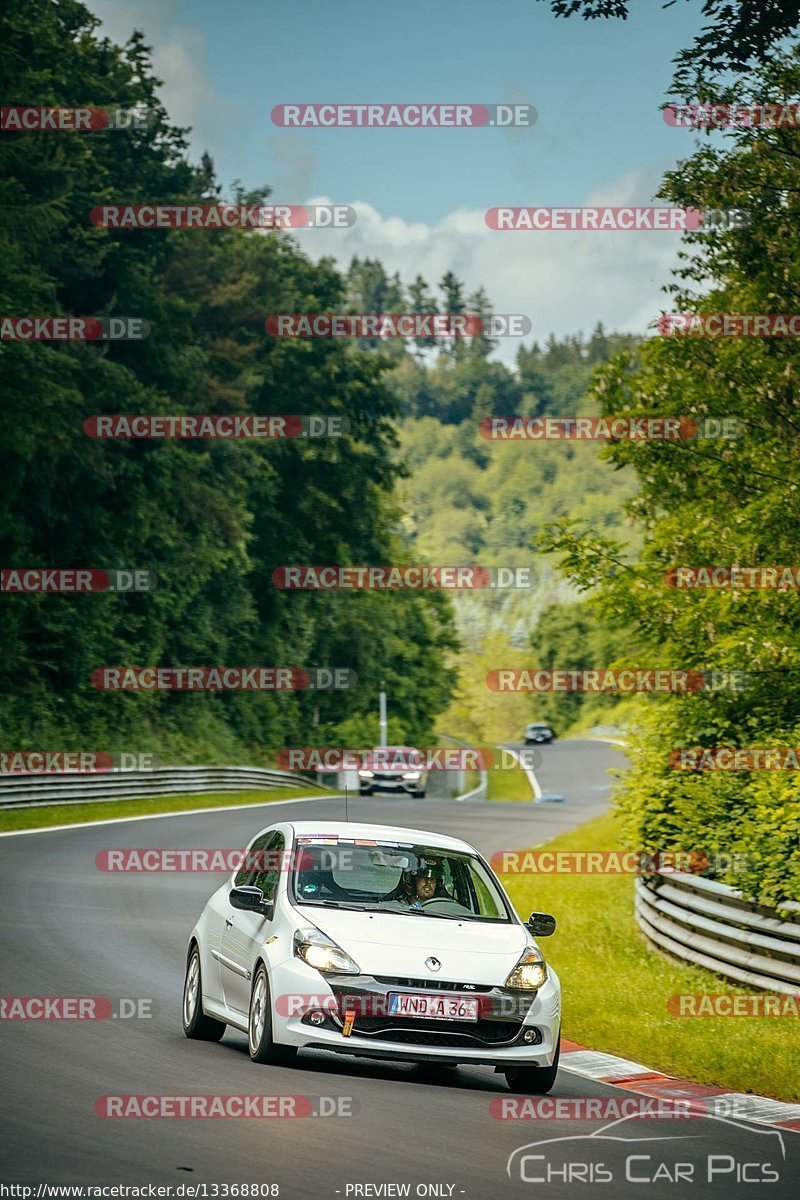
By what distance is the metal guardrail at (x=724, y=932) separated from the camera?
14.1 m

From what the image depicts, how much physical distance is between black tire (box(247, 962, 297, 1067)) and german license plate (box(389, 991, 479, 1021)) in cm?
68

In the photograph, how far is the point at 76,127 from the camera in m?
48.0

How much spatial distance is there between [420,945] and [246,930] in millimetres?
1311

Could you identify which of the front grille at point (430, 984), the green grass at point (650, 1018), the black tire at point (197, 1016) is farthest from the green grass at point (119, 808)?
the front grille at point (430, 984)

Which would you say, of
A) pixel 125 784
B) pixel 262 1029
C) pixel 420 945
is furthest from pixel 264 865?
pixel 125 784

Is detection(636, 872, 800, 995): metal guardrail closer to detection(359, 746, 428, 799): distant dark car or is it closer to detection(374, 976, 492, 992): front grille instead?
detection(374, 976, 492, 992): front grille

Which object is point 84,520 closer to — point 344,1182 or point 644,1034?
point 644,1034

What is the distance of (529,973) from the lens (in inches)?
401

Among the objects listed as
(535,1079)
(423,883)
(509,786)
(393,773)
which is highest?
(423,883)

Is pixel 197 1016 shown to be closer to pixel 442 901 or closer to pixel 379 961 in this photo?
pixel 442 901

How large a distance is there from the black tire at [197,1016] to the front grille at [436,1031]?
72.6 inches

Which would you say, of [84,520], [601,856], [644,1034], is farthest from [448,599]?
[644,1034]

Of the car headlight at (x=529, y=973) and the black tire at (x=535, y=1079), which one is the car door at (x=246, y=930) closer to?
the car headlight at (x=529, y=973)

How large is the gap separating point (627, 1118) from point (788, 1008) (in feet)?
15.9
